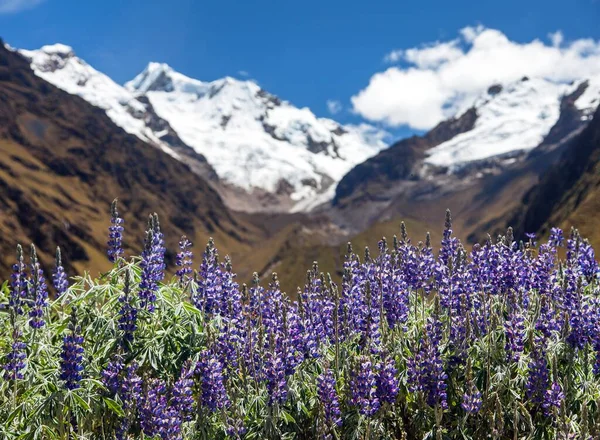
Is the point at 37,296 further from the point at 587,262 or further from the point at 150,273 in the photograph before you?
the point at 587,262

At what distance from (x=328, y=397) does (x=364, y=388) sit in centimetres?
46

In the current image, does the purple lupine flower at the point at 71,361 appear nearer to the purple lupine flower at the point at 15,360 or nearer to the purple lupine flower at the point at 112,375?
the purple lupine flower at the point at 112,375

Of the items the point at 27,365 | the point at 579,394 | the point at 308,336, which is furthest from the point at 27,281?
the point at 579,394

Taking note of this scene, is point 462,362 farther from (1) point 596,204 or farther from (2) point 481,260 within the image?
(1) point 596,204

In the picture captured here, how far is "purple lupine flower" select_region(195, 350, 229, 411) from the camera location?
770cm

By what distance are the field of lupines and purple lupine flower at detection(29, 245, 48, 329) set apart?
4 cm

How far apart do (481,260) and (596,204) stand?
416ft

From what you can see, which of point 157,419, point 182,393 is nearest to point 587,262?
point 182,393

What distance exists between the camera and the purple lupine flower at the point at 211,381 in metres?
7.70

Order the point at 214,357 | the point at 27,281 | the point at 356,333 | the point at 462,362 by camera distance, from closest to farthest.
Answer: the point at 214,357 → the point at 462,362 → the point at 27,281 → the point at 356,333

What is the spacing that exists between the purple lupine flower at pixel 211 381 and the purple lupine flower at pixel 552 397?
4.00m

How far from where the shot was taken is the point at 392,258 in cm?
1094

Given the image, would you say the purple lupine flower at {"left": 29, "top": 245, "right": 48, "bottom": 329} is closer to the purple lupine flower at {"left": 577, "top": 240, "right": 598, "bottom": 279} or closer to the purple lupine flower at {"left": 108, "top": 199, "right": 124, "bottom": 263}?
the purple lupine flower at {"left": 108, "top": 199, "right": 124, "bottom": 263}

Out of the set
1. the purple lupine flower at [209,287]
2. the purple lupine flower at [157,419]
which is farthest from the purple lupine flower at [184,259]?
the purple lupine flower at [157,419]
